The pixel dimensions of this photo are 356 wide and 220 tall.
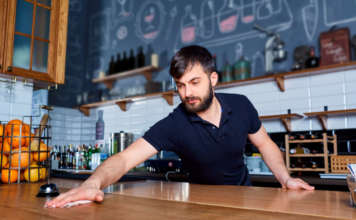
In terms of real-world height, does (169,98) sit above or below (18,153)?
above

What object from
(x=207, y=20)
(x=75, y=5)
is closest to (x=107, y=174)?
(x=207, y=20)

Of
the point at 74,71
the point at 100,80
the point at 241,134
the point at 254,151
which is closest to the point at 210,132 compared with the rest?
the point at 241,134

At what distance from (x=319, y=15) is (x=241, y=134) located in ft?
6.56

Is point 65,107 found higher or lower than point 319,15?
lower

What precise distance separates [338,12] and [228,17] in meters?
1.13

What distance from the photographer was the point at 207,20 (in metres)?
3.75

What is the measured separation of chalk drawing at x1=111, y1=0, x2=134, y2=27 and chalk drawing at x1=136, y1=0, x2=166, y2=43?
0.70 ft

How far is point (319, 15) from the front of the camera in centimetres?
294

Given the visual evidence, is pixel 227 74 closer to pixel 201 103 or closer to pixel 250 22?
pixel 250 22

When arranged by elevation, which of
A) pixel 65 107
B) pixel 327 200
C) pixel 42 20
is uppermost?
pixel 42 20

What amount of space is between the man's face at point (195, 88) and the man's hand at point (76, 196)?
67 centimetres

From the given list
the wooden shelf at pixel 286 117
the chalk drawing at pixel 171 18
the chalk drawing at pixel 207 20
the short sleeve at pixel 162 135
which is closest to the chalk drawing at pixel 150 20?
the chalk drawing at pixel 171 18

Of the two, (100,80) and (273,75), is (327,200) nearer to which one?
(273,75)

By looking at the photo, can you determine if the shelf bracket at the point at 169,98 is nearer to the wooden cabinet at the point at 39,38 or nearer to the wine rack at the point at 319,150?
the wine rack at the point at 319,150
